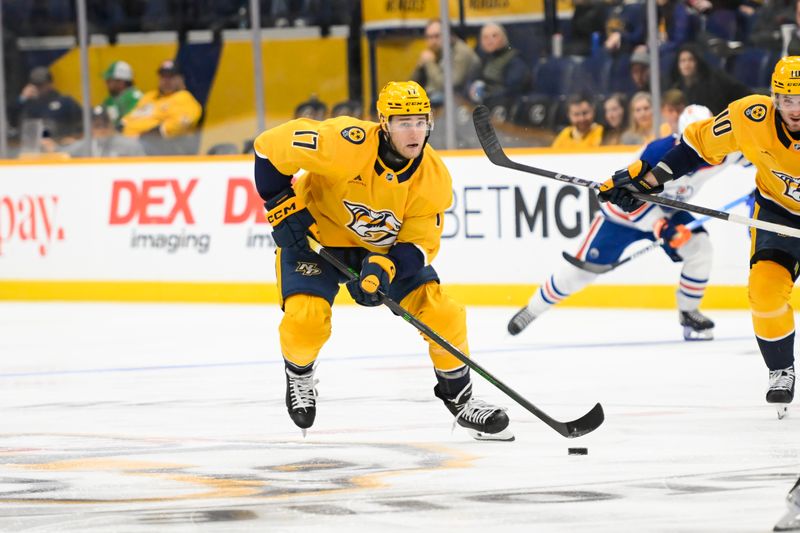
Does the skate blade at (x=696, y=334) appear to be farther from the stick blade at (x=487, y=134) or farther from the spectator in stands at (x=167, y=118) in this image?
the spectator in stands at (x=167, y=118)

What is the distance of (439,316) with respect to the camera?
4.99 meters

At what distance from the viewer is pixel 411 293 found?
5.05 m

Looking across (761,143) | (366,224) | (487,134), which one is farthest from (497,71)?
(366,224)

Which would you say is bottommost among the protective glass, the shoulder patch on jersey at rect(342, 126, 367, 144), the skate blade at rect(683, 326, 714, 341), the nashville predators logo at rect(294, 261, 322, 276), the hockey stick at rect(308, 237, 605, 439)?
the skate blade at rect(683, 326, 714, 341)

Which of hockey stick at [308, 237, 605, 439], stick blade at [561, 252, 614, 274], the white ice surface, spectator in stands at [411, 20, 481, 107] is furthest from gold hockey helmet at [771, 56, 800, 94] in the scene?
spectator in stands at [411, 20, 481, 107]

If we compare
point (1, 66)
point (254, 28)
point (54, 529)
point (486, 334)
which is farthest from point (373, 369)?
point (1, 66)

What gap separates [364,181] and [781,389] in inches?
60.0

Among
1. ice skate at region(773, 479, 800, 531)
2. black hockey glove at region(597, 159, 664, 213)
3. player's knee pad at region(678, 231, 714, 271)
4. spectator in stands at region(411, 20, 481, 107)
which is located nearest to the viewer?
ice skate at region(773, 479, 800, 531)

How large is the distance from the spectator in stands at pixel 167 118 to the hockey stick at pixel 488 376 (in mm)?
5733

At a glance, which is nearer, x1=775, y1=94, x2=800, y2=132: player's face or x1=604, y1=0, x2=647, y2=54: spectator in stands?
x1=775, y1=94, x2=800, y2=132: player's face

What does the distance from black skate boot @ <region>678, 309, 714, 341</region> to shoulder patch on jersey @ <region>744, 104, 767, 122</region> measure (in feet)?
7.80

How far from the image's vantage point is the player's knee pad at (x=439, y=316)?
4996 millimetres

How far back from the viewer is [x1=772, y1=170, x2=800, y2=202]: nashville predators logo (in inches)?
211

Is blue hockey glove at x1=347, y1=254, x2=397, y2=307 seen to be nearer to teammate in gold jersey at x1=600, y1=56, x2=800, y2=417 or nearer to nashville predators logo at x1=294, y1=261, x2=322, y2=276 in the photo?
nashville predators logo at x1=294, y1=261, x2=322, y2=276
